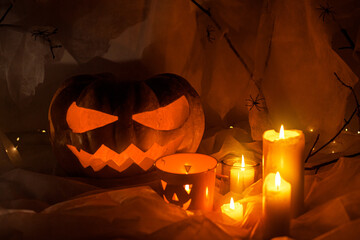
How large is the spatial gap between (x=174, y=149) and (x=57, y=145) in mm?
331

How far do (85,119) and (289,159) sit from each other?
0.56 metres

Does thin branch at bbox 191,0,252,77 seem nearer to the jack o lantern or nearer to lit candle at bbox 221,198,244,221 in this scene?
the jack o lantern

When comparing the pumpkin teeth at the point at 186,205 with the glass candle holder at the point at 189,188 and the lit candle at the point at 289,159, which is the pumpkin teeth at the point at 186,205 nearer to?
the glass candle holder at the point at 189,188

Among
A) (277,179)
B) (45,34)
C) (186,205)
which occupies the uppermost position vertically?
(45,34)

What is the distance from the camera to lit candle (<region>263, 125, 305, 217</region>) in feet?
2.25

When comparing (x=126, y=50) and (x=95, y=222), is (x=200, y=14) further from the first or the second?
(x=95, y=222)

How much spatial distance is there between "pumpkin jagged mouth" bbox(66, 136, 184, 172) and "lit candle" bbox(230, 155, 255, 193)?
7.9 inches

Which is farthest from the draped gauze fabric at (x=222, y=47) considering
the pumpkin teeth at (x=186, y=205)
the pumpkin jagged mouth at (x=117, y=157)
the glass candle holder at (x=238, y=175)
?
the pumpkin teeth at (x=186, y=205)

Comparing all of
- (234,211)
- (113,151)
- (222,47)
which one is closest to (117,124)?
(113,151)

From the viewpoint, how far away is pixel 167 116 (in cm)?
99

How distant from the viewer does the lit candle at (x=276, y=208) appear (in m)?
0.62

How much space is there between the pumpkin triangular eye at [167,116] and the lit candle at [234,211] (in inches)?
12.2

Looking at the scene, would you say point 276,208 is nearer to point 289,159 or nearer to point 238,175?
point 289,159

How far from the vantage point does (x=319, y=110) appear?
1061mm
